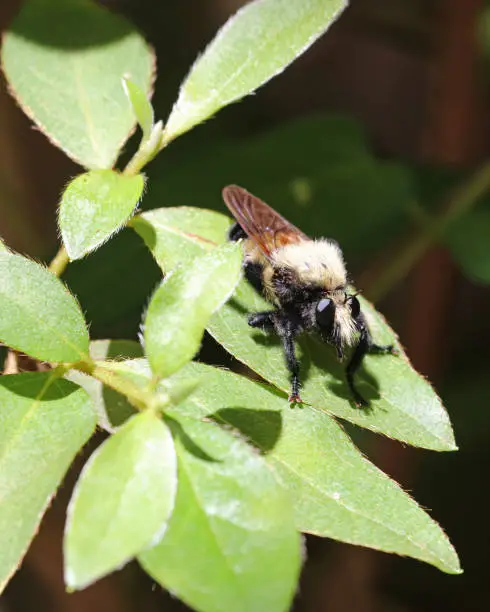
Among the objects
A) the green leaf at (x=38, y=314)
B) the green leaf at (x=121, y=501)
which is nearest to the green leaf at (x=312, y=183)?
the green leaf at (x=38, y=314)

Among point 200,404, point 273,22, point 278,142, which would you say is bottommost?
point 278,142

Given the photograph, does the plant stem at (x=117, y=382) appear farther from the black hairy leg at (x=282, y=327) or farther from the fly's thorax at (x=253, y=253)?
the fly's thorax at (x=253, y=253)

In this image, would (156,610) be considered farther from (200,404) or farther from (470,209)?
(200,404)

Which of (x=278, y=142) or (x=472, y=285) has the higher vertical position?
(x=278, y=142)

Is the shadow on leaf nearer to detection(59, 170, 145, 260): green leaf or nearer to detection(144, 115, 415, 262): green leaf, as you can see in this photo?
detection(59, 170, 145, 260): green leaf

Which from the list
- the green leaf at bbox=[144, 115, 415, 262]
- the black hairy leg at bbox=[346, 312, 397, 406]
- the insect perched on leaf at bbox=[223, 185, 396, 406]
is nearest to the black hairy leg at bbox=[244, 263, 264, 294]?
the insect perched on leaf at bbox=[223, 185, 396, 406]

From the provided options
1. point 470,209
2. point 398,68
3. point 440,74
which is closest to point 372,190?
point 470,209
